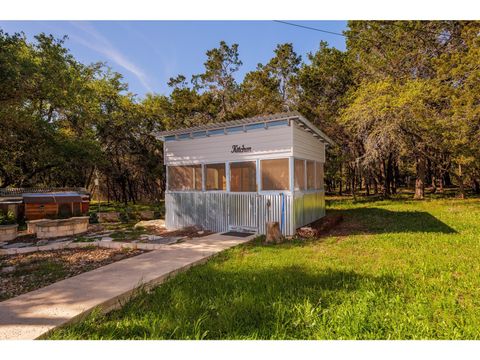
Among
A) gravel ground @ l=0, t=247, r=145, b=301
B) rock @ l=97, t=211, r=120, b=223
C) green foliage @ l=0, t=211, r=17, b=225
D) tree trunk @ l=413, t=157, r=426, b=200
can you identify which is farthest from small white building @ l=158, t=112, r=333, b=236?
tree trunk @ l=413, t=157, r=426, b=200

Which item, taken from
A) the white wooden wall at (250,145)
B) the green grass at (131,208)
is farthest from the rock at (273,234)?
the green grass at (131,208)

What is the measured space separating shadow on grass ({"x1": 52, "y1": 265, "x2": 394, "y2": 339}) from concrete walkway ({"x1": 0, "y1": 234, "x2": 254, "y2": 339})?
287 millimetres

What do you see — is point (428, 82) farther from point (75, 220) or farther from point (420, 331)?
point (75, 220)

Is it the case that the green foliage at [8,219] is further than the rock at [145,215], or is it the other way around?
the rock at [145,215]

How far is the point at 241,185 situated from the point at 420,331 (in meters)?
7.25

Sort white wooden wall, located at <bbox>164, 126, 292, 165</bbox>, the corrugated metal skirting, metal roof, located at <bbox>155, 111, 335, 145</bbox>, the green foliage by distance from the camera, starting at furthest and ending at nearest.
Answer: the green foliage < white wooden wall, located at <bbox>164, 126, 292, 165</bbox> < the corrugated metal skirting < metal roof, located at <bbox>155, 111, 335, 145</bbox>

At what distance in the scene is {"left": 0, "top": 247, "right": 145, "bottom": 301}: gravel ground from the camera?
15.0ft

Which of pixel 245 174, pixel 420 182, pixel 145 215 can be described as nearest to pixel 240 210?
pixel 245 174

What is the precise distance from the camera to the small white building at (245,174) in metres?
8.77

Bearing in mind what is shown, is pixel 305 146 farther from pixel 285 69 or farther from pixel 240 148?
pixel 285 69

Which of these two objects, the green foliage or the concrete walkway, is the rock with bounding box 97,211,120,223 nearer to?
the green foliage

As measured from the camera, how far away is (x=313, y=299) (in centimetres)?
371

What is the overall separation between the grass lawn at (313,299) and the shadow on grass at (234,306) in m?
0.01

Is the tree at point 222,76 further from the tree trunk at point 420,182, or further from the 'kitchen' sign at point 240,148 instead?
the tree trunk at point 420,182
